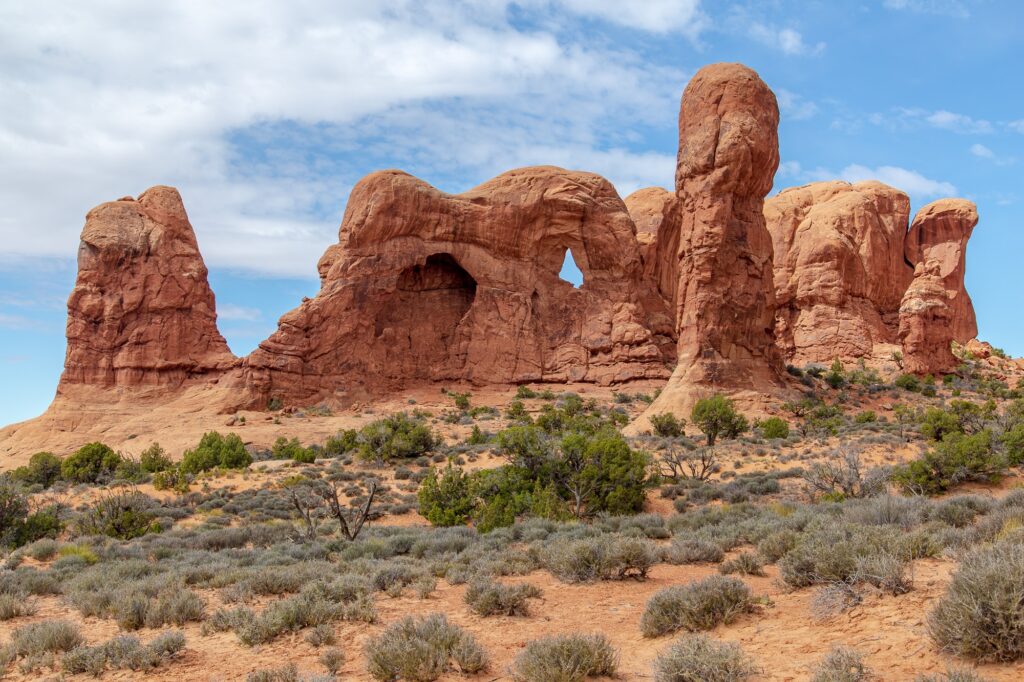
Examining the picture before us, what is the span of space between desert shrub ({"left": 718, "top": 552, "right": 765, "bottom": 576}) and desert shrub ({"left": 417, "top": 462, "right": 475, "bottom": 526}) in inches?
370

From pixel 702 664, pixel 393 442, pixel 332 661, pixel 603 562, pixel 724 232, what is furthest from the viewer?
pixel 724 232

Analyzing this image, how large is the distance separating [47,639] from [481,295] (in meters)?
36.2

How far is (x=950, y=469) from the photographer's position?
17094mm

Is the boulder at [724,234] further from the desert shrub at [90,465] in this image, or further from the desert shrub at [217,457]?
the desert shrub at [90,465]

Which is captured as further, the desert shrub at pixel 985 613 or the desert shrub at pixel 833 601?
the desert shrub at pixel 833 601

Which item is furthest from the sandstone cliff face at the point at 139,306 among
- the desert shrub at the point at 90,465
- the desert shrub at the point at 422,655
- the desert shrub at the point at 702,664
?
the desert shrub at the point at 702,664

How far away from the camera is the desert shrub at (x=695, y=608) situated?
22.6 ft

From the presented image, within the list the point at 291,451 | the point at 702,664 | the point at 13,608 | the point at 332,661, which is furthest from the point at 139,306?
the point at 702,664

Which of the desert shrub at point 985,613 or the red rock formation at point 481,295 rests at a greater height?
the red rock formation at point 481,295

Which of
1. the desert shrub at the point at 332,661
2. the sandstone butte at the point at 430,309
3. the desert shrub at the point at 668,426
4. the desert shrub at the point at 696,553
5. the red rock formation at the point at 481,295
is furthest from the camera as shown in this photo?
the red rock formation at the point at 481,295

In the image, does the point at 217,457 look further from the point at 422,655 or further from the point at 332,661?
the point at 422,655

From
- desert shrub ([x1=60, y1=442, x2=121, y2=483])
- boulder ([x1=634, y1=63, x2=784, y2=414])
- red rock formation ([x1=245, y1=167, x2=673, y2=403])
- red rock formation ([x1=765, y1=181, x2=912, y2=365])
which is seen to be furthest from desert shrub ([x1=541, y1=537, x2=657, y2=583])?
red rock formation ([x1=765, y1=181, x2=912, y2=365])

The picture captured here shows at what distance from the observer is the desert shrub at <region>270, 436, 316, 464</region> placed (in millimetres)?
28297

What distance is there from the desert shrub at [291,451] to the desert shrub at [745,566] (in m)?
21.4
